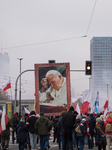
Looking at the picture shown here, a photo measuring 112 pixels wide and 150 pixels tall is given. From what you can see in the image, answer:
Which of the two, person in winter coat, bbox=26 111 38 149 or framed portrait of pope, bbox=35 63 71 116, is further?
framed portrait of pope, bbox=35 63 71 116

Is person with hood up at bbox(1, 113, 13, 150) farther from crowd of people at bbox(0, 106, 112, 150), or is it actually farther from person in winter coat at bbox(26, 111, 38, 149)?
person in winter coat at bbox(26, 111, 38, 149)

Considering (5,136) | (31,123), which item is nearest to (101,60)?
Result: (31,123)

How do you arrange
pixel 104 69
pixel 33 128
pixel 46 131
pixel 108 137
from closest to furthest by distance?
pixel 108 137
pixel 46 131
pixel 33 128
pixel 104 69

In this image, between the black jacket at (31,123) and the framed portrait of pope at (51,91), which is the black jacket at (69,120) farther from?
the framed portrait of pope at (51,91)

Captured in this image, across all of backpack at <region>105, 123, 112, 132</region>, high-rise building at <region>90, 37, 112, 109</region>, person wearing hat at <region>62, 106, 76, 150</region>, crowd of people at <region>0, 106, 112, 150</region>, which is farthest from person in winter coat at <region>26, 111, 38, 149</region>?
high-rise building at <region>90, 37, 112, 109</region>

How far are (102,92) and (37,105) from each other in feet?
453

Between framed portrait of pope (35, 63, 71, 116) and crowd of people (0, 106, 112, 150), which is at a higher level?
framed portrait of pope (35, 63, 71, 116)

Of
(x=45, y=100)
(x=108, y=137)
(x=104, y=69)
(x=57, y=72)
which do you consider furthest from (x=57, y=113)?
(x=104, y=69)

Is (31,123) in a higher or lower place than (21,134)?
higher

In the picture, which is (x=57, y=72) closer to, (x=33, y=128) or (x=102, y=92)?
(x=33, y=128)

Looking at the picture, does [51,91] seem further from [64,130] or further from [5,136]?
[64,130]

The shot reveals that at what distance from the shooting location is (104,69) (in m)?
178

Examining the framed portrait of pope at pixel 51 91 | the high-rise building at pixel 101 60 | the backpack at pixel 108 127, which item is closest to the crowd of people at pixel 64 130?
the backpack at pixel 108 127

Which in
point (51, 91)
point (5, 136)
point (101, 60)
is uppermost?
point (101, 60)
